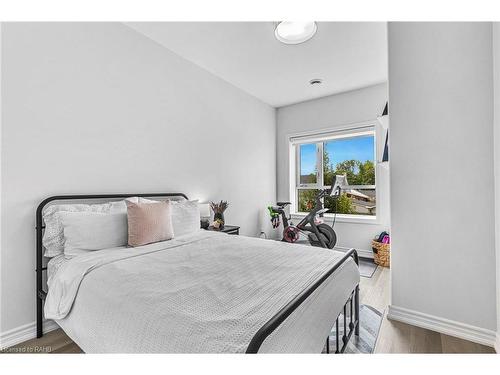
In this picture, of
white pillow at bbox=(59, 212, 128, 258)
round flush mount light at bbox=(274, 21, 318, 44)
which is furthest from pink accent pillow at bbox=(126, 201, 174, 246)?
round flush mount light at bbox=(274, 21, 318, 44)

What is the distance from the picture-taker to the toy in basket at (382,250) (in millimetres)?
3393

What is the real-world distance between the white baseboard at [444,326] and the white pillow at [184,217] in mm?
1925

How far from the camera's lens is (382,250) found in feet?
11.3

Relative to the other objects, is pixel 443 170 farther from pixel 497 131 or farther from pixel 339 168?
pixel 339 168

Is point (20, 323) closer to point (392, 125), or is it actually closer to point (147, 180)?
point (147, 180)

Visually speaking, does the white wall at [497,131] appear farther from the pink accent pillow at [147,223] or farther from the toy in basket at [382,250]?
the pink accent pillow at [147,223]

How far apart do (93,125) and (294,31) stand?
206 centimetres

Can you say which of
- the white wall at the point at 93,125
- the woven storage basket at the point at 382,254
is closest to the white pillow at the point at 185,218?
the white wall at the point at 93,125

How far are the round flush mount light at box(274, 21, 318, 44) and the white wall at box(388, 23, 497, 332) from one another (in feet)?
2.34

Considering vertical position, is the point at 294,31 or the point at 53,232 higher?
the point at 294,31

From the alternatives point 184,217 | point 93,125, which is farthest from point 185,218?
point 93,125

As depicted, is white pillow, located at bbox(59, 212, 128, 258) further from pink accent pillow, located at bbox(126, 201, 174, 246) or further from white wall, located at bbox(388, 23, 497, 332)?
white wall, located at bbox(388, 23, 497, 332)
